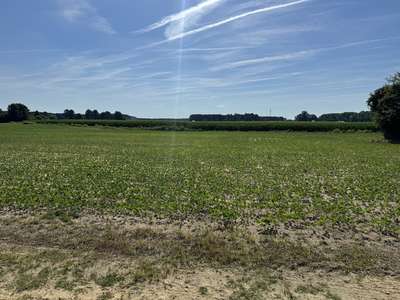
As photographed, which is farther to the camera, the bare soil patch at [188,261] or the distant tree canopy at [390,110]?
the distant tree canopy at [390,110]

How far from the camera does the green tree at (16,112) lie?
107 metres

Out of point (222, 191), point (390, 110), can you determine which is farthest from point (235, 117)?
point (222, 191)

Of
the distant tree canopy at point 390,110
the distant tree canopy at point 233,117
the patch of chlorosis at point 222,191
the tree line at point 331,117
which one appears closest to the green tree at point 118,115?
the distant tree canopy at point 233,117

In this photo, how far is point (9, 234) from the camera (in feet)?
21.6

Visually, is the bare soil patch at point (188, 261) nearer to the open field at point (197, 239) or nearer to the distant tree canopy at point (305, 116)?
Result: the open field at point (197, 239)

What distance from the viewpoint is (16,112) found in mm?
107062

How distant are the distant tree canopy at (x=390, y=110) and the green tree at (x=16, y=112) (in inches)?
4019

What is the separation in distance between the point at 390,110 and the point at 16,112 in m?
105

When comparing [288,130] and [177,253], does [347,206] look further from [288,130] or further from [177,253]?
[288,130]

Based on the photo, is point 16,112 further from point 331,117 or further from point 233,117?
point 331,117

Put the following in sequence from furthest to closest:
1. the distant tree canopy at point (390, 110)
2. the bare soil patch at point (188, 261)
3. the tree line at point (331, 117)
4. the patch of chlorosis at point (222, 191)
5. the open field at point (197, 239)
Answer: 1. the tree line at point (331, 117)
2. the distant tree canopy at point (390, 110)
3. the patch of chlorosis at point (222, 191)
4. the open field at point (197, 239)
5. the bare soil patch at point (188, 261)

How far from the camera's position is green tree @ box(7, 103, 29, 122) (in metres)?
107

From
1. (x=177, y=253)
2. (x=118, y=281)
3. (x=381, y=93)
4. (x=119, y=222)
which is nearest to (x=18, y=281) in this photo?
(x=118, y=281)

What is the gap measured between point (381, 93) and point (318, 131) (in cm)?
2899
